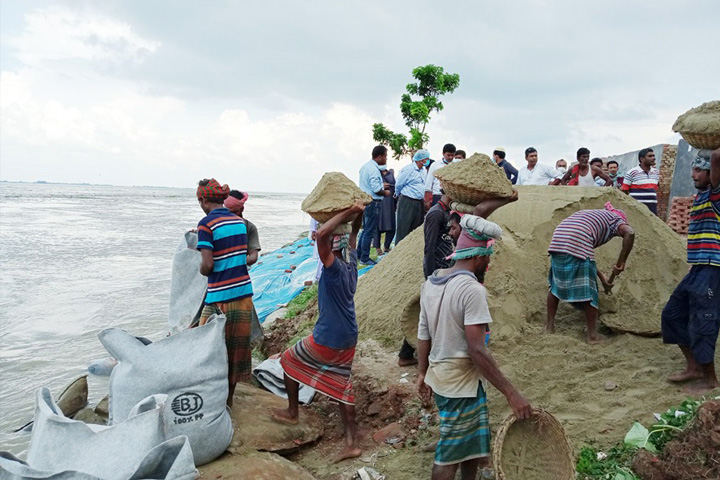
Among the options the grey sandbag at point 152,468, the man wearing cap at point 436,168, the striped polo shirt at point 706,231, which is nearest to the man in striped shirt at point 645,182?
the man wearing cap at point 436,168

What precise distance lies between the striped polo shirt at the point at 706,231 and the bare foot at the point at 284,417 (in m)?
2.99

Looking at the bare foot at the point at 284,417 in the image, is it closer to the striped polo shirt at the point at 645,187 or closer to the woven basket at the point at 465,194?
the woven basket at the point at 465,194

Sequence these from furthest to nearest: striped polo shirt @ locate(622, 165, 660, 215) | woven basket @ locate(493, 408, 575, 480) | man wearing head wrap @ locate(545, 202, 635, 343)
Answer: striped polo shirt @ locate(622, 165, 660, 215), man wearing head wrap @ locate(545, 202, 635, 343), woven basket @ locate(493, 408, 575, 480)

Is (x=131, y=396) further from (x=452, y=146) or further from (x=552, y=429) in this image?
(x=452, y=146)

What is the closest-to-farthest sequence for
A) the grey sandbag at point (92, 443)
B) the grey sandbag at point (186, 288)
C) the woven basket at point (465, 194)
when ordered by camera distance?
the grey sandbag at point (92, 443), the woven basket at point (465, 194), the grey sandbag at point (186, 288)

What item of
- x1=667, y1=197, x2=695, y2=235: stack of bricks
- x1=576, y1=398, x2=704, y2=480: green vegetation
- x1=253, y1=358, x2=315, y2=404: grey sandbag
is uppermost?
x1=667, y1=197, x2=695, y2=235: stack of bricks

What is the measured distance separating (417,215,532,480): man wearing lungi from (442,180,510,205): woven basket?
0.75 m

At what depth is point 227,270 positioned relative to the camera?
149 inches

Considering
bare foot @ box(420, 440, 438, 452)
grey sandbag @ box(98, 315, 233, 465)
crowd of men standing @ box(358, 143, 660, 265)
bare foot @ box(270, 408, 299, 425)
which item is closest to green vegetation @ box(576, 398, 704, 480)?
bare foot @ box(420, 440, 438, 452)

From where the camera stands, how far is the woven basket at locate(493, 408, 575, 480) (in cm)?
267

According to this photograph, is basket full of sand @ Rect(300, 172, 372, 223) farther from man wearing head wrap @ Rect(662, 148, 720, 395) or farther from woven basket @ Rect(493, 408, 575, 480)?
man wearing head wrap @ Rect(662, 148, 720, 395)

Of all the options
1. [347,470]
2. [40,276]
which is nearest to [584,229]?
[347,470]

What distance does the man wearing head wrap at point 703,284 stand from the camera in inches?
130

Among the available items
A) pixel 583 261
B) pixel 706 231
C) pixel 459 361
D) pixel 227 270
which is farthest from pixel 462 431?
pixel 583 261
